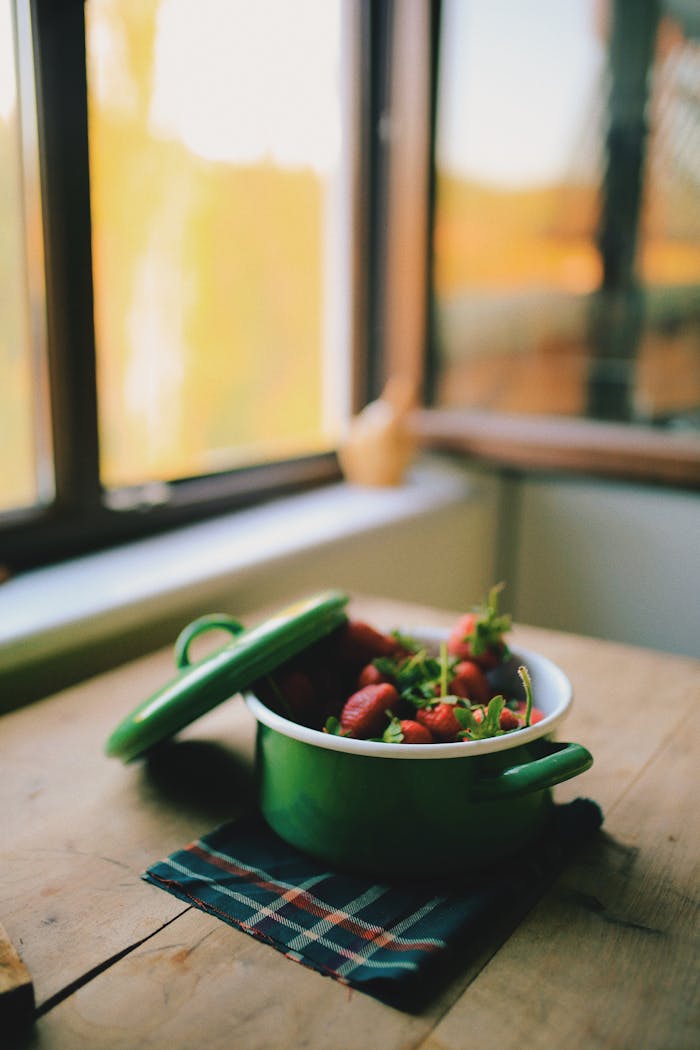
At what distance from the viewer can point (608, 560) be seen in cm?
181

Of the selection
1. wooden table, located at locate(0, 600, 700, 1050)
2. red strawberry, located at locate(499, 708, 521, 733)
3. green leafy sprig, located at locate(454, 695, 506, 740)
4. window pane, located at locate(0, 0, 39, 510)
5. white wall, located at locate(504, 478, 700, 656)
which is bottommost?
white wall, located at locate(504, 478, 700, 656)

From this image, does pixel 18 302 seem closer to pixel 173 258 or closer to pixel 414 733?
pixel 173 258

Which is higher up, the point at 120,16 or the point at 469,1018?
the point at 120,16

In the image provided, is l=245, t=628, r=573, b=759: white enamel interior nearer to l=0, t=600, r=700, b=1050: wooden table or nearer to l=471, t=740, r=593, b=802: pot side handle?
l=471, t=740, r=593, b=802: pot side handle

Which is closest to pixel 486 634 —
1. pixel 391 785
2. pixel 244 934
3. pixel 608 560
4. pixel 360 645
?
pixel 360 645

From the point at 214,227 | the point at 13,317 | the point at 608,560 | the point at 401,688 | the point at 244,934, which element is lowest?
the point at 608,560

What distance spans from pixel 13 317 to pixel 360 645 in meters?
0.80

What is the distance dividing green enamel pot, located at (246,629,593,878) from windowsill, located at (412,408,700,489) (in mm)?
1065

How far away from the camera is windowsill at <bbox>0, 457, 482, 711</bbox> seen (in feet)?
3.60

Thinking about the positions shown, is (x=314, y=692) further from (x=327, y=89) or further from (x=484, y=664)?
(x=327, y=89)

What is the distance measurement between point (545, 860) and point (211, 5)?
55.1 inches

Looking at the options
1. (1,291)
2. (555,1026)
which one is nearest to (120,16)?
(1,291)

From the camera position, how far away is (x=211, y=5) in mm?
1482

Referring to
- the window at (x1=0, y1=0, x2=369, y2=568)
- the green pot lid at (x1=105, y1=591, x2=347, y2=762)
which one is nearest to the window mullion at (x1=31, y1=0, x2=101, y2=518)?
the window at (x1=0, y1=0, x2=369, y2=568)
